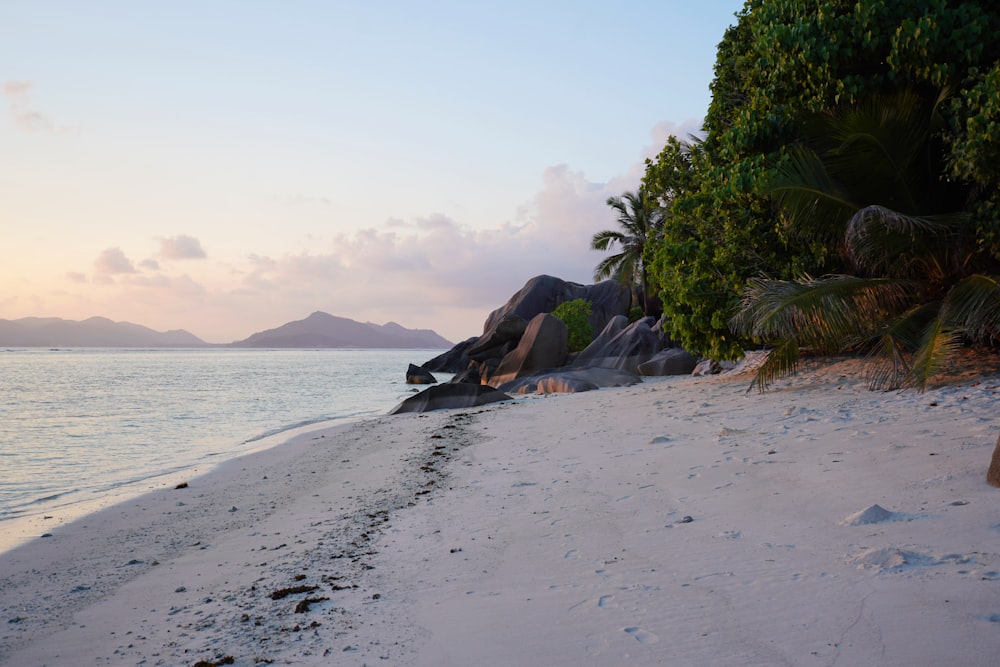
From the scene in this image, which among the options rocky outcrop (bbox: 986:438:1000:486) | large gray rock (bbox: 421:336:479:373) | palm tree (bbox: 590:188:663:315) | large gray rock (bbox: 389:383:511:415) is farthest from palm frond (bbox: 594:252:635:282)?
rocky outcrop (bbox: 986:438:1000:486)

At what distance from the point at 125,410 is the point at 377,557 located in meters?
22.2

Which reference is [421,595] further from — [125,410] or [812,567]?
[125,410]

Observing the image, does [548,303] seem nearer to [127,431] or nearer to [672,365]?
[672,365]

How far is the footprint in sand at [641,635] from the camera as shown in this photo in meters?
3.04

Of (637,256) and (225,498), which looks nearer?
(225,498)

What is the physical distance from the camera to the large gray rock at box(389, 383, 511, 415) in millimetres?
17438

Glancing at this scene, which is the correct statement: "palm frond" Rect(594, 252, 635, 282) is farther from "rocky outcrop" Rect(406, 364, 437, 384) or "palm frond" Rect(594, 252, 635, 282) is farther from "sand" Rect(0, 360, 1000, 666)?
"sand" Rect(0, 360, 1000, 666)

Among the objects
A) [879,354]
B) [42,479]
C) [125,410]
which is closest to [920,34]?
[879,354]

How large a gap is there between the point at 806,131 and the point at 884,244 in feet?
8.78

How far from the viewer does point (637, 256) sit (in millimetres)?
41406

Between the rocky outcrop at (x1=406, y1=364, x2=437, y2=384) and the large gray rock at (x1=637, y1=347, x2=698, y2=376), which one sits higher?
the large gray rock at (x1=637, y1=347, x2=698, y2=376)

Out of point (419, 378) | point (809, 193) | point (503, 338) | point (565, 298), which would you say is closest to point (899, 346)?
point (809, 193)

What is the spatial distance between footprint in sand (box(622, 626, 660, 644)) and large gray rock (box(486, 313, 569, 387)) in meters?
25.7

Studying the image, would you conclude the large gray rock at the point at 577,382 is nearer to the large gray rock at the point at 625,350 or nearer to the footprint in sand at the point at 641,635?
the large gray rock at the point at 625,350
